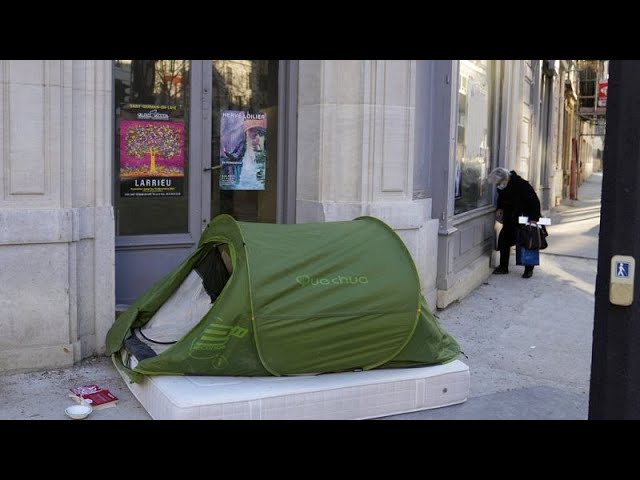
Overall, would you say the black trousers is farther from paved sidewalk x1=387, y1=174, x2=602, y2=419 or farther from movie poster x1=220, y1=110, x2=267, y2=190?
movie poster x1=220, y1=110, x2=267, y2=190

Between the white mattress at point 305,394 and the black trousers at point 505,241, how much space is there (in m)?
5.26

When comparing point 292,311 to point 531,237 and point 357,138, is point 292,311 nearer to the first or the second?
point 357,138

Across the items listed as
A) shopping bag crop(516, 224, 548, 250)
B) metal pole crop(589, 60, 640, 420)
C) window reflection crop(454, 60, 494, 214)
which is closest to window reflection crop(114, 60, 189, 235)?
window reflection crop(454, 60, 494, 214)

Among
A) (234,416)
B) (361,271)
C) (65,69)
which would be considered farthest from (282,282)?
(65,69)

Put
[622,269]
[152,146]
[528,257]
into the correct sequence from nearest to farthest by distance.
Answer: [622,269]
[152,146]
[528,257]

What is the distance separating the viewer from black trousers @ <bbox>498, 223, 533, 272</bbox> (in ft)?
32.7

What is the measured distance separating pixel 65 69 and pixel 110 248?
1.40 meters

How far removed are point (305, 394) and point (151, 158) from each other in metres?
2.92

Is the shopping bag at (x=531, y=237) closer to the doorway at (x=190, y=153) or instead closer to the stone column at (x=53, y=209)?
the doorway at (x=190, y=153)

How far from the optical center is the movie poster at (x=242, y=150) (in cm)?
682

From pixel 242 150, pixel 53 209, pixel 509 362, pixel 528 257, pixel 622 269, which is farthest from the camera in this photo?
pixel 528 257

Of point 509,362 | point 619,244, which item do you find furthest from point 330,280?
point 509,362

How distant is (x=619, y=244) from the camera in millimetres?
2988

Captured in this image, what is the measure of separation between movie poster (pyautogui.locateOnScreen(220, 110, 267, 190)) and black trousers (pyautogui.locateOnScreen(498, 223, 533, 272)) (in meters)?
4.26
